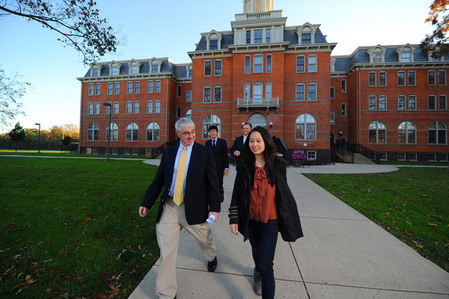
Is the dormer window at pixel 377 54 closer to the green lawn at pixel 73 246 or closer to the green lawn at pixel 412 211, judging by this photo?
the green lawn at pixel 412 211

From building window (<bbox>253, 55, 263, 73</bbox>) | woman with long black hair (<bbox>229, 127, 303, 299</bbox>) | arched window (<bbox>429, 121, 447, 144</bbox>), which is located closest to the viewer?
woman with long black hair (<bbox>229, 127, 303, 299</bbox>)

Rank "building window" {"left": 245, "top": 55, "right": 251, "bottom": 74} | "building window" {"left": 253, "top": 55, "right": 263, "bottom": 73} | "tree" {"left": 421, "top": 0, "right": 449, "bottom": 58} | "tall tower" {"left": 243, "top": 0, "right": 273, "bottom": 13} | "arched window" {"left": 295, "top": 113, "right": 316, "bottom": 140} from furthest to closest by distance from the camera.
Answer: "tall tower" {"left": 243, "top": 0, "right": 273, "bottom": 13}
"building window" {"left": 245, "top": 55, "right": 251, "bottom": 74}
"building window" {"left": 253, "top": 55, "right": 263, "bottom": 73}
"arched window" {"left": 295, "top": 113, "right": 316, "bottom": 140}
"tree" {"left": 421, "top": 0, "right": 449, "bottom": 58}

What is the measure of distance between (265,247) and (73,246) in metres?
3.37

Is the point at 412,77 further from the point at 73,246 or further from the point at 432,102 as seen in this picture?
the point at 73,246

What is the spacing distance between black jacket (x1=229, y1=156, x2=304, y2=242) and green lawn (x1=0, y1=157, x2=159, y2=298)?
1631 millimetres

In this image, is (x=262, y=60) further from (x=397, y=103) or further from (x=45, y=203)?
(x=45, y=203)

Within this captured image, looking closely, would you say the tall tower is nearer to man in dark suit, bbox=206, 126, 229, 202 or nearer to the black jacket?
man in dark suit, bbox=206, 126, 229, 202

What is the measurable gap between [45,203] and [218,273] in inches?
228

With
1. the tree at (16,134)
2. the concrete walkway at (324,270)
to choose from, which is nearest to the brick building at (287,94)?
the tree at (16,134)

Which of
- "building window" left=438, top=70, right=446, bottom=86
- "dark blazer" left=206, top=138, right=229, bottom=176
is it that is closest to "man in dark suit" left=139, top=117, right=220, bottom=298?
"dark blazer" left=206, top=138, right=229, bottom=176

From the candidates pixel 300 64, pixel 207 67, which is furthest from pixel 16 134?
pixel 300 64

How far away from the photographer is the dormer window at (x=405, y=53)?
25369 mm

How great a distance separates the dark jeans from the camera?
6.23 feet

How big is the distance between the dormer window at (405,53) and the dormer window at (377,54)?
1.99m
